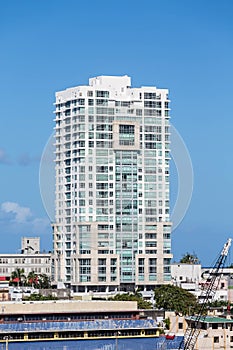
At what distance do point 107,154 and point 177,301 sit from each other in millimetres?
20075

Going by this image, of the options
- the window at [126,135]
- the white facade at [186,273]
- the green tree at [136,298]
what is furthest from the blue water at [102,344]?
the white facade at [186,273]

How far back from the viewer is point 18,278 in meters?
140

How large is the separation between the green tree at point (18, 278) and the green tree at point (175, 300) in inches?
997

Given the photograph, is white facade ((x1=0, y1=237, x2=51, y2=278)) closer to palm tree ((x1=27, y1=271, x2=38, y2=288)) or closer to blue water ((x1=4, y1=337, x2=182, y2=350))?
palm tree ((x1=27, y1=271, x2=38, y2=288))

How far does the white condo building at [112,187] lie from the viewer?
406 feet

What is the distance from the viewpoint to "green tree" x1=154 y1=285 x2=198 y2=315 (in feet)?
359

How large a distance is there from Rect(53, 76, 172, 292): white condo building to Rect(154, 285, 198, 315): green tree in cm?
862

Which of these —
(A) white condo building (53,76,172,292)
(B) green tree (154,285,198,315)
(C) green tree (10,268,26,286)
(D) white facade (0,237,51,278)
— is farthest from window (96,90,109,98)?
(D) white facade (0,237,51,278)

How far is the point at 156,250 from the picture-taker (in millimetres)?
126625

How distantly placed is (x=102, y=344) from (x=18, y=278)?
59.8 m

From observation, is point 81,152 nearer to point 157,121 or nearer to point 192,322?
point 157,121

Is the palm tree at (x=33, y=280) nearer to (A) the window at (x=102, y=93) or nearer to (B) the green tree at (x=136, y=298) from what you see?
(B) the green tree at (x=136, y=298)

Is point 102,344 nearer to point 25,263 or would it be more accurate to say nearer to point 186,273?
point 186,273

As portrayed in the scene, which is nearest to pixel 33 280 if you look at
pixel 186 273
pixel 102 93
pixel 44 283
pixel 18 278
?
pixel 18 278
